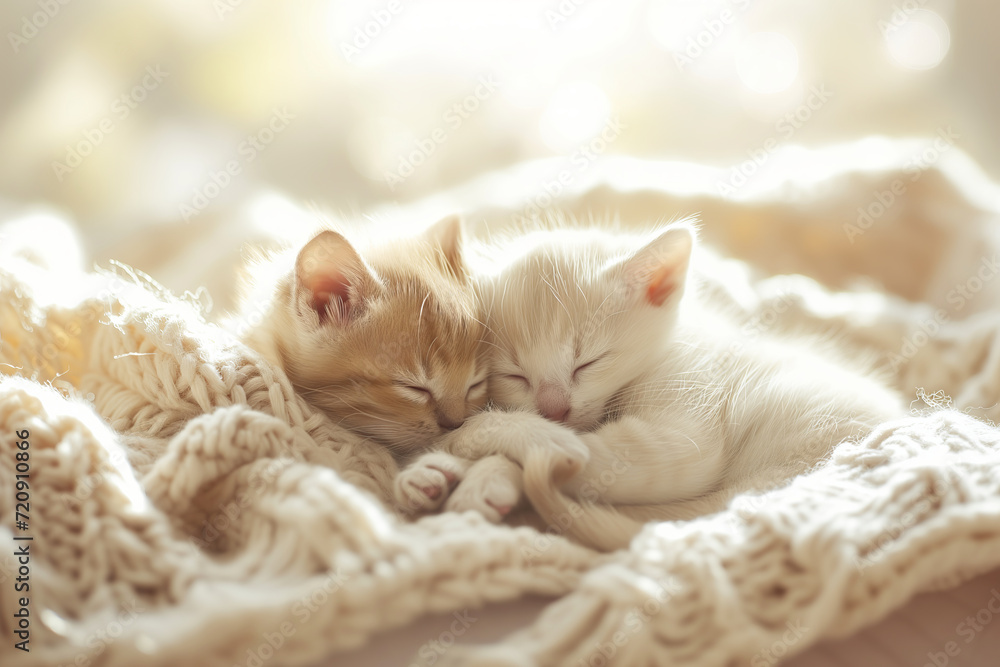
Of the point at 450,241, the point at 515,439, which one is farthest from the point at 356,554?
the point at 450,241

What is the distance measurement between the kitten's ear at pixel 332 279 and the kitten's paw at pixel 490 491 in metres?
0.39

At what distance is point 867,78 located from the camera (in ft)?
7.15

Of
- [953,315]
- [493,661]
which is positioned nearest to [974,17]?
[953,315]

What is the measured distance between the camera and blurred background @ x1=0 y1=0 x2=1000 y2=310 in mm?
1771

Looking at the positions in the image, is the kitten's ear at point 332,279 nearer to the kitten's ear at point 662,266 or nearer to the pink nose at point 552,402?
the pink nose at point 552,402

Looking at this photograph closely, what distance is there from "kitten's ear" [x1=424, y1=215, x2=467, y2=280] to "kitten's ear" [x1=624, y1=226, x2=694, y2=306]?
0.32 metres

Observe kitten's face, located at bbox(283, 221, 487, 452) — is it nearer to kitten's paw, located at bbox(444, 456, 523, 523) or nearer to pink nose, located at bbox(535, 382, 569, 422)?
pink nose, located at bbox(535, 382, 569, 422)

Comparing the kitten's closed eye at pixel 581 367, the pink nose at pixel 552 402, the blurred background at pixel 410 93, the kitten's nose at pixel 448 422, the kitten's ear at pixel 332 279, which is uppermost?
the blurred background at pixel 410 93

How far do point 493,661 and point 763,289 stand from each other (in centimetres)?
138

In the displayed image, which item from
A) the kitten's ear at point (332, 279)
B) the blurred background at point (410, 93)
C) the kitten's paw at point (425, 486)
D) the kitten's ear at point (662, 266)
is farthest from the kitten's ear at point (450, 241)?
the blurred background at point (410, 93)

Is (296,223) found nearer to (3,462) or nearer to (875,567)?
(3,462)

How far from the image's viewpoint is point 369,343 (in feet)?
3.74

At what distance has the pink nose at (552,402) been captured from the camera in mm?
1199

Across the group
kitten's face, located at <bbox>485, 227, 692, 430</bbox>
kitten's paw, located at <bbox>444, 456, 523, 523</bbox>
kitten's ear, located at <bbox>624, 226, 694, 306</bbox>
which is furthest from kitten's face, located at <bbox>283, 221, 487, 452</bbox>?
kitten's ear, located at <bbox>624, 226, 694, 306</bbox>
